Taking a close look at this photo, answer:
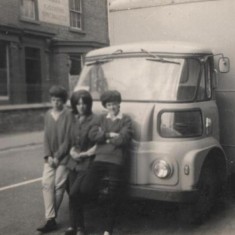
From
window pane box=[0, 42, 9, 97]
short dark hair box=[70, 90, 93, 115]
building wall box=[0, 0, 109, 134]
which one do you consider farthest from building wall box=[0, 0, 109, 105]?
short dark hair box=[70, 90, 93, 115]

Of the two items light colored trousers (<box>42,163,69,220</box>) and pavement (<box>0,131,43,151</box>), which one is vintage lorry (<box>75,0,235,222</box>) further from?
pavement (<box>0,131,43,151</box>)

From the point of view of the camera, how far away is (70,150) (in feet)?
19.8

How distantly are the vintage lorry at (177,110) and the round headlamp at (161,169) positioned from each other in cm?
1

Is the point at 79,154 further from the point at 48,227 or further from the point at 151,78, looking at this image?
the point at 151,78

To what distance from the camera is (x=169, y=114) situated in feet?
20.0

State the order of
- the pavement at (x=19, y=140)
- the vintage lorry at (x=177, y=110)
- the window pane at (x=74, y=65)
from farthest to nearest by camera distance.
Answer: the window pane at (x=74, y=65), the pavement at (x=19, y=140), the vintage lorry at (x=177, y=110)

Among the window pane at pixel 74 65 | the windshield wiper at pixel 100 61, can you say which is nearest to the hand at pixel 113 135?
the windshield wiper at pixel 100 61

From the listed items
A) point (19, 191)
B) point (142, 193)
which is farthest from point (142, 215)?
point (19, 191)

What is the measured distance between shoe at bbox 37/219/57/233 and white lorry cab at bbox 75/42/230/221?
3.22 ft

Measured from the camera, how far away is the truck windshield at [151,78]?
20.7ft

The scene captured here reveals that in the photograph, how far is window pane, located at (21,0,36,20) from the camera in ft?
74.6

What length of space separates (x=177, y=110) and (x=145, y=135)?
0.45 meters

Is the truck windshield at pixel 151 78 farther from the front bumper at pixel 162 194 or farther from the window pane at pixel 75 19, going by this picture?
the window pane at pixel 75 19

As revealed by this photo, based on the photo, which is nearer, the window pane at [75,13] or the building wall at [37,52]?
the building wall at [37,52]
